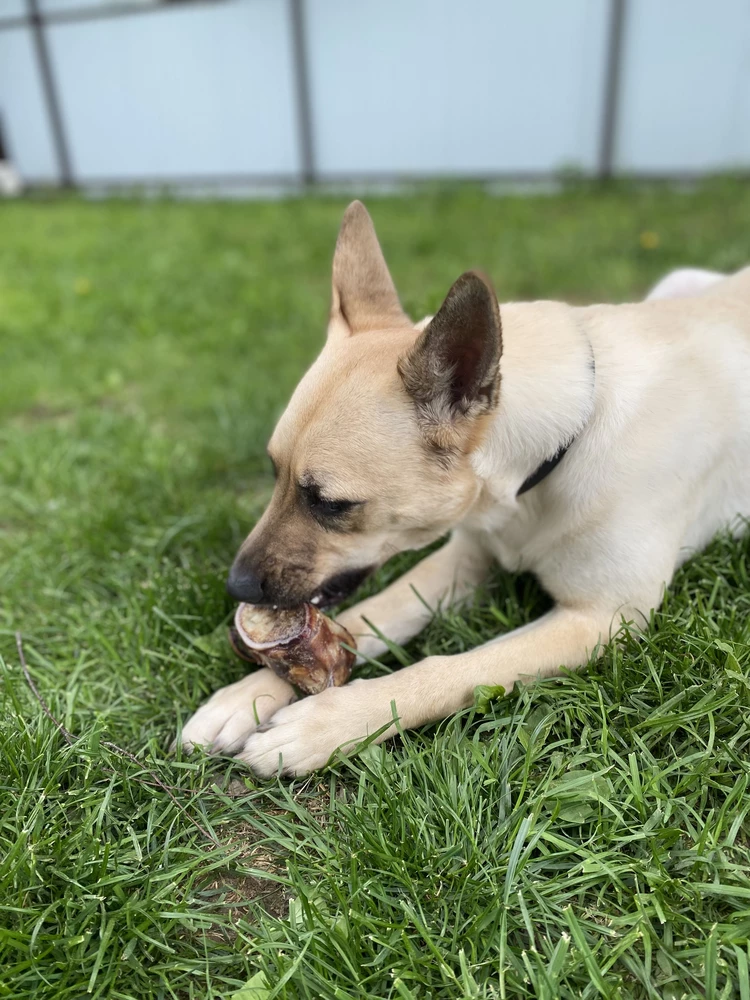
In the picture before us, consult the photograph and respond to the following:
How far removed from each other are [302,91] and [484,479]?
9731mm


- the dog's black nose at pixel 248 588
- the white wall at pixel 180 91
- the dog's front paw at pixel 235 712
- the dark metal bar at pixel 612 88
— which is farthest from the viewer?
the white wall at pixel 180 91

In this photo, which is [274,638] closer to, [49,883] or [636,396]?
[49,883]

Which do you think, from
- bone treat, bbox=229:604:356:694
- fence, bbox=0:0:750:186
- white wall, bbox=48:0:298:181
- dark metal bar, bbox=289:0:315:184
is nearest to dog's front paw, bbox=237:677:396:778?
bone treat, bbox=229:604:356:694

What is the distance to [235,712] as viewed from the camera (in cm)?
220

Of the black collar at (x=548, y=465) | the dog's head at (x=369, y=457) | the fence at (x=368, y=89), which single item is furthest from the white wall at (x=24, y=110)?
the black collar at (x=548, y=465)

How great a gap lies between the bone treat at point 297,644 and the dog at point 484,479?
0.07 metres

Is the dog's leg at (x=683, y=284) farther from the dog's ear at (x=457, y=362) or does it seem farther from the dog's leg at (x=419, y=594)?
the dog's ear at (x=457, y=362)

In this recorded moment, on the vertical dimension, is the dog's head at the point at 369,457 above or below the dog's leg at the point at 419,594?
above

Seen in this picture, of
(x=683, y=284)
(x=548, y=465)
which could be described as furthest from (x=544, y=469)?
(x=683, y=284)

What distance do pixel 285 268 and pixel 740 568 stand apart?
543 cm

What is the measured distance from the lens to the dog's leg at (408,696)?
6.63 ft

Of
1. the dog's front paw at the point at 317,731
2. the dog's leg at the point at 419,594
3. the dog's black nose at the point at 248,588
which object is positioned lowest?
the dog's leg at the point at 419,594

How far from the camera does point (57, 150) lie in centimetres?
1254

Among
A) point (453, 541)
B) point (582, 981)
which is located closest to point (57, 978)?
point (582, 981)
